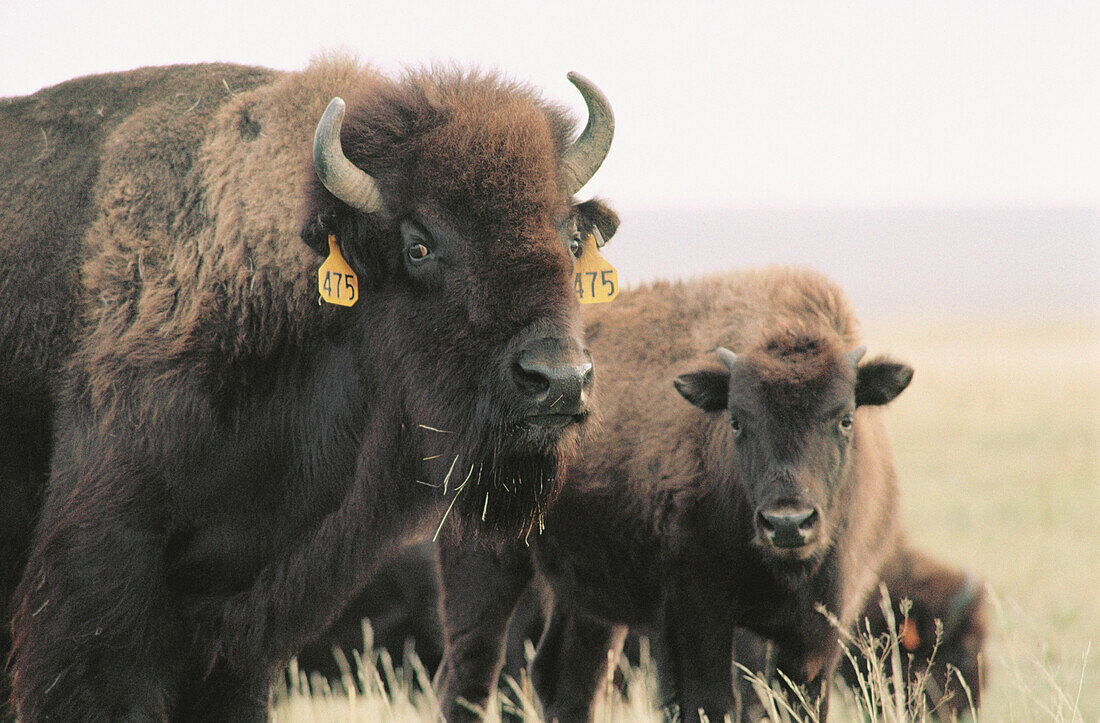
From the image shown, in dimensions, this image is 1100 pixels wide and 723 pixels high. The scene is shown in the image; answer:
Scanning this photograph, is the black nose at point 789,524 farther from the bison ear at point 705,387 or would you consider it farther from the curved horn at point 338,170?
the curved horn at point 338,170

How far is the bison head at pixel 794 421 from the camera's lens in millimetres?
5703

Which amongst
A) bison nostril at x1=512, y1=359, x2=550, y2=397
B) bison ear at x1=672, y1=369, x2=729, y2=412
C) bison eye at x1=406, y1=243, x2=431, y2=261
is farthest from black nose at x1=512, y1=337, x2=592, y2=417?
bison ear at x1=672, y1=369, x2=729, y2=412

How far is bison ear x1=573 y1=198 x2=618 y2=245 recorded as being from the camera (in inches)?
166

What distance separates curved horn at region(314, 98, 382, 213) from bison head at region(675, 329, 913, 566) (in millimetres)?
2967

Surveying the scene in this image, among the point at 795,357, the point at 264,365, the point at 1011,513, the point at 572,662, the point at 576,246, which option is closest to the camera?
the point at 264,365

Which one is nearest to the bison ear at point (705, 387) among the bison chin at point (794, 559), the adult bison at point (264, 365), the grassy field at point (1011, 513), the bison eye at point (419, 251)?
the bison chin at point (794, 559)

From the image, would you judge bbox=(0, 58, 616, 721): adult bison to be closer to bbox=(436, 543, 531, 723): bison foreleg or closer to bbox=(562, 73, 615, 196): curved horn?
bbox=(562, 73, 615, 196): curved horn

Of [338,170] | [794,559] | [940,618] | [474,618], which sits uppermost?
[338,170]

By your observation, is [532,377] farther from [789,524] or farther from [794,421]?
[794,421]

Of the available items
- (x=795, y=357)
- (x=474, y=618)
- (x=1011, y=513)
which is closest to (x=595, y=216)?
(x=795, y=357)

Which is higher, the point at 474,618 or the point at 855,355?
the point at 855,355

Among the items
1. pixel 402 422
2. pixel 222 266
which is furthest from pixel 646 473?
pixel 222 266

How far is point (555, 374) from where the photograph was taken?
3.33 meters

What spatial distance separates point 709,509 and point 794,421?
0.80 m
